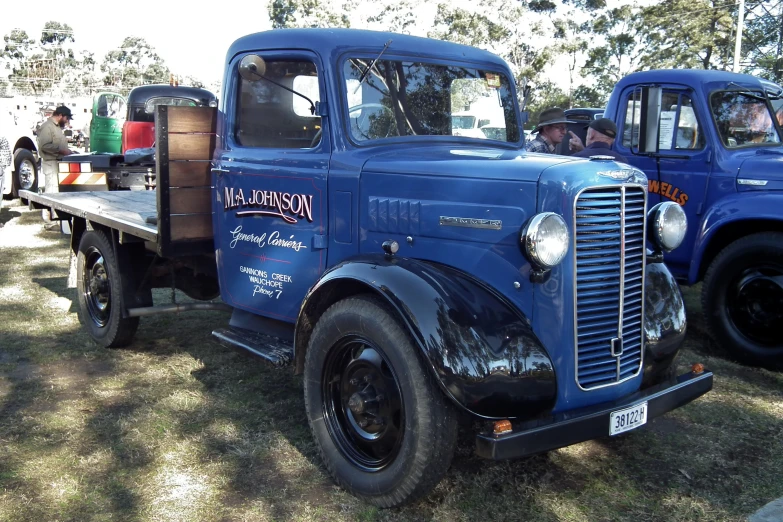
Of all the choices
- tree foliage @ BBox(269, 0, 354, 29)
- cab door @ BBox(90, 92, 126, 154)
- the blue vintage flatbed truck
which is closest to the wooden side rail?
the blue vintage flatbed truck

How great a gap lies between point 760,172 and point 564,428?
3484 mm

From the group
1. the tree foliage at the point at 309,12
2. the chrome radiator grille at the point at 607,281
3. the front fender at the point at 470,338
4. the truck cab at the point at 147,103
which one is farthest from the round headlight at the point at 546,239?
the tree foliage at the point at 309,12

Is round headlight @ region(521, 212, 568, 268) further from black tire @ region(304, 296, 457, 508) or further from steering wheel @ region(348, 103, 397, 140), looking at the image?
steering wheel @ region(348, 103, 397, 140)

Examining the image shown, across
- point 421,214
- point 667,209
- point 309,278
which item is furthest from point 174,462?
point 667,209

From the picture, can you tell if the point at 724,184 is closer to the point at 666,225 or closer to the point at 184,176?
the point at 666,225

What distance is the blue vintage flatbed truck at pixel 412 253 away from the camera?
2.84 m

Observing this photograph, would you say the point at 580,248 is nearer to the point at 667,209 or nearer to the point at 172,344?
the point at 667,209

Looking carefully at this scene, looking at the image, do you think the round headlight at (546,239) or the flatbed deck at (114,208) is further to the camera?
the flatbed deck at (114,208)

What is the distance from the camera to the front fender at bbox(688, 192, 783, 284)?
16.4ft

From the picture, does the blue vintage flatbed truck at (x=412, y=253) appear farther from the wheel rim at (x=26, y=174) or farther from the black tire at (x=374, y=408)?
the wheel rim at (x=26, y=174)

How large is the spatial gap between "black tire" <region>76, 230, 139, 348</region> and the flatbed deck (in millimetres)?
193

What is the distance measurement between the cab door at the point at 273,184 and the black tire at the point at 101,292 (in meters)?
1.21

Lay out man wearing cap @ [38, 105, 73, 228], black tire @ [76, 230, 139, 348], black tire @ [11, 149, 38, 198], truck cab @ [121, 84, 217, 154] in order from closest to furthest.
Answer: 1. black tire @ [76, 230, 139, 348]
2. man wearing cap @ [38, 105, 73, 228]
3. truck cab @ [121, 84, 217, 154]
4. black tire @ [11, 149, 38, 198]

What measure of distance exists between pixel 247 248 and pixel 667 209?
88.5 inches
